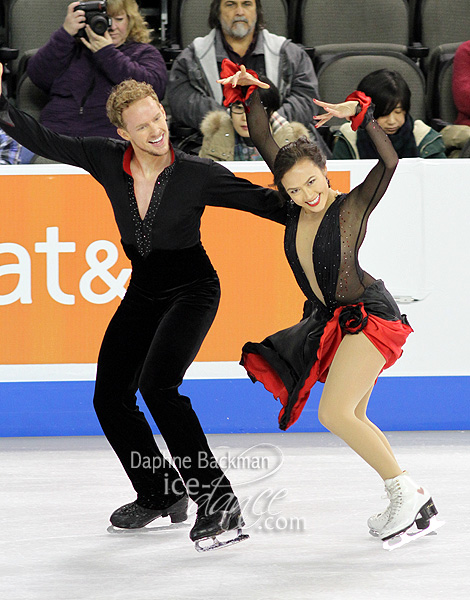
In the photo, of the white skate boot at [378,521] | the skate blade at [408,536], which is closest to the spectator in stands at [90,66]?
the white skate boot at [378,521]

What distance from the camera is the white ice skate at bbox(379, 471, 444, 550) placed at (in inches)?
111

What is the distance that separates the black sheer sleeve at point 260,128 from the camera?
2.98 meters

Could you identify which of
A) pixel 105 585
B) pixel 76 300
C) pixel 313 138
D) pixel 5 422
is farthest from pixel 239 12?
pixel 105 585

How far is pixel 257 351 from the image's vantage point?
3064 millimetres

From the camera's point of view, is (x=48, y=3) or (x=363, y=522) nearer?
(x=363, y=522)

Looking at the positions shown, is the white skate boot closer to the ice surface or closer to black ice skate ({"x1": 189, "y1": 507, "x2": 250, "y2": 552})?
the ice surface

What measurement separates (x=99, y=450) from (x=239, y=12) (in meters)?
2.29

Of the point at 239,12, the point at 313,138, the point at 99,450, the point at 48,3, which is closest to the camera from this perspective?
the point at 99,450

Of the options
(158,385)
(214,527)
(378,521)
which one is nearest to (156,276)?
(158,385)

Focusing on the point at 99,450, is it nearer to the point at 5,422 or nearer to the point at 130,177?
the point at 5,422

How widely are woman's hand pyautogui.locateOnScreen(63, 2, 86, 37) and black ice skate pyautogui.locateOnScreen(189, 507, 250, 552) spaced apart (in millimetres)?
2736

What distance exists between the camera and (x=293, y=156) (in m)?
2.83

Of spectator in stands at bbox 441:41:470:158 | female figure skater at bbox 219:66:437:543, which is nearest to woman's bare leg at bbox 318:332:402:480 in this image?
female figure skater at bbox 219:66:437:543

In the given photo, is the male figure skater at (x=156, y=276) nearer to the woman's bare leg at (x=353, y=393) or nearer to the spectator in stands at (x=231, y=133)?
the woman's bare leg at (x=353, y=393)
